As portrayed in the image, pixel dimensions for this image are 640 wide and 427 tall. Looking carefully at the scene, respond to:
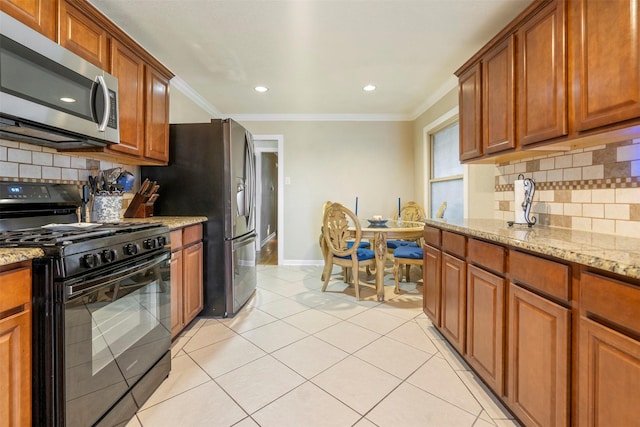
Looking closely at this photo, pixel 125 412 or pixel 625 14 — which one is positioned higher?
pixel 625 14

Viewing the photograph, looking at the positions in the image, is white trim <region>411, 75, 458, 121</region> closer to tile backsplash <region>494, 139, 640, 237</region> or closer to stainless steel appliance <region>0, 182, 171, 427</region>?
tile backsplash <region>494, 139, 640, 237</region>

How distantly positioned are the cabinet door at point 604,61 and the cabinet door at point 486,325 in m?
0.85

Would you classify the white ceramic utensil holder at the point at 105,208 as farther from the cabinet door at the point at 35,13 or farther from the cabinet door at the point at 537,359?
the cabinet door at the point at 537,359

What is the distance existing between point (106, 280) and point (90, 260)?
0.13 metres

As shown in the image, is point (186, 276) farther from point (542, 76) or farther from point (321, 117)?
point (321, 117)

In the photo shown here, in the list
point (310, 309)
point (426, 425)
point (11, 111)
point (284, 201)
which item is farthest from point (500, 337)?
point (284, 201)

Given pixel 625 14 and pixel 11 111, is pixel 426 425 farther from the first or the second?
pixel 11 111

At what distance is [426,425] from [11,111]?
2267 mm

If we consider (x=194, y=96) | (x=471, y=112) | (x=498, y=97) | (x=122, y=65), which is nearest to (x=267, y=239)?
(x=194, y=96)

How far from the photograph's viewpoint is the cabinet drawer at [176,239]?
6.70 ft

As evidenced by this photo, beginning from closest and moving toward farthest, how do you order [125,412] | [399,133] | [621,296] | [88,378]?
[621,296] → [88,378] → [125,412] → [399,133]

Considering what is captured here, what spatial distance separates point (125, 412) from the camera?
4.40ft

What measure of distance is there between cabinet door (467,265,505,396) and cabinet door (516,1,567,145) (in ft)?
2.79

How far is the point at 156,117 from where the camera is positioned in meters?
2.39
